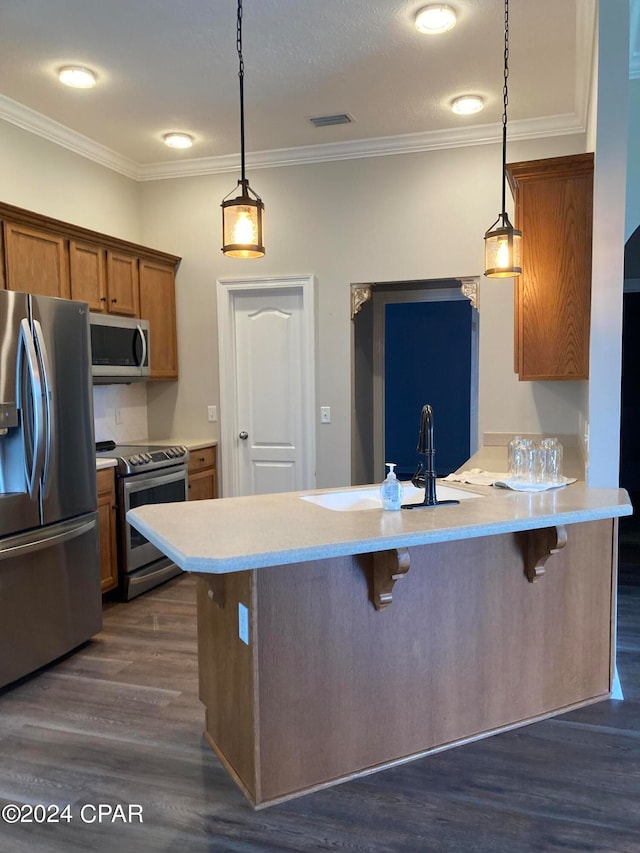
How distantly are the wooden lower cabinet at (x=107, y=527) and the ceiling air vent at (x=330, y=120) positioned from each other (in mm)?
2584

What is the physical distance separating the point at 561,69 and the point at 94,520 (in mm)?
3522

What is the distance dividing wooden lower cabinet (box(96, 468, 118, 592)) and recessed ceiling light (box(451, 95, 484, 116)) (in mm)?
3076

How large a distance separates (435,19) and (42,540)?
3065mm

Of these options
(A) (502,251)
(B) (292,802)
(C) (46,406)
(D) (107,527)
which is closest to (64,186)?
(C) (46,406)

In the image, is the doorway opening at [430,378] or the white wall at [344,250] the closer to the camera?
the white wall at [344,250]

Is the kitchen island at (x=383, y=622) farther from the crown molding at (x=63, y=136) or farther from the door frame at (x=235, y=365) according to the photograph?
the crown molding at (x=63, y=136)

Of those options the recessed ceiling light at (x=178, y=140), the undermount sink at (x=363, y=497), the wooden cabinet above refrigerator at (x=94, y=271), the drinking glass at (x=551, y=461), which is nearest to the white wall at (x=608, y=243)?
the drinking glass at (x=551, y=461)

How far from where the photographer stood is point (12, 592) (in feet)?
9.78

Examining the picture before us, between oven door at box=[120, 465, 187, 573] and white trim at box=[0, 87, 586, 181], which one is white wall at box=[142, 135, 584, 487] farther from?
oven door at box=[120, 465, 187, 573]

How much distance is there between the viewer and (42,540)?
10.3 feet

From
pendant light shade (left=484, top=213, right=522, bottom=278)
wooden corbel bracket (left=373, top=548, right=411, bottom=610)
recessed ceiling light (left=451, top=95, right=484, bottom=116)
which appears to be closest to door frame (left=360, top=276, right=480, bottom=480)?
recessed ceiling light (left=451, top=95, right=484, bottom=116)

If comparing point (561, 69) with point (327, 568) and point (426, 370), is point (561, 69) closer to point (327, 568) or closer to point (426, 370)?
point (327, 568)

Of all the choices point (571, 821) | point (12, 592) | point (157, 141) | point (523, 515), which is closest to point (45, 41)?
point (157, 141)

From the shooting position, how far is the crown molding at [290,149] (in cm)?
416
